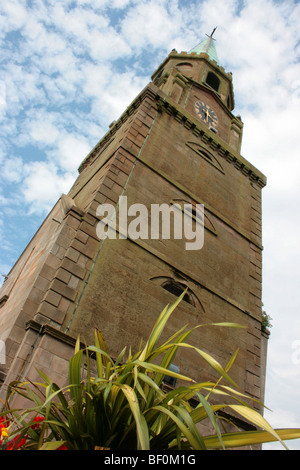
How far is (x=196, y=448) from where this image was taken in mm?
3590

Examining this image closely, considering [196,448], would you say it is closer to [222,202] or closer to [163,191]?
[163,191]

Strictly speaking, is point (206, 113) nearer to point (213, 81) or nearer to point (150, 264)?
point (213, 81)

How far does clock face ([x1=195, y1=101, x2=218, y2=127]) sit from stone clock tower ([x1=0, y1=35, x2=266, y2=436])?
21.6 inches

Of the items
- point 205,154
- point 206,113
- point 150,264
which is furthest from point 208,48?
point 150,264

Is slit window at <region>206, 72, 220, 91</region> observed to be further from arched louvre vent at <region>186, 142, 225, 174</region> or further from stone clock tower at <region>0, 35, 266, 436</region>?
arched louvre vent at <region>186, 142, 225, 174</region>

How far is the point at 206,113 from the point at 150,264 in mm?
10638

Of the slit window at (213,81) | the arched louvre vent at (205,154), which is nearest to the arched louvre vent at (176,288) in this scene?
the arched louvre vent at (205,154)

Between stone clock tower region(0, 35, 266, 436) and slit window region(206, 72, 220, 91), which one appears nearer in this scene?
stone clock tower region(0, 35, 266, 436)

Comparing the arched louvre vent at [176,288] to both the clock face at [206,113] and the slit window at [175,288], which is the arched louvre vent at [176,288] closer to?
the slit window at [175,288]

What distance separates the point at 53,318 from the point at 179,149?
27.5ft

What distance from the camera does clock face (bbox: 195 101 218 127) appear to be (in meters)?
17.7

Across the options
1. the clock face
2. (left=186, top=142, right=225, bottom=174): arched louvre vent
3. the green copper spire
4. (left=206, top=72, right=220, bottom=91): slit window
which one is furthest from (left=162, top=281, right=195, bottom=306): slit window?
the green copper spire

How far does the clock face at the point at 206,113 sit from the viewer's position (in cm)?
1769
